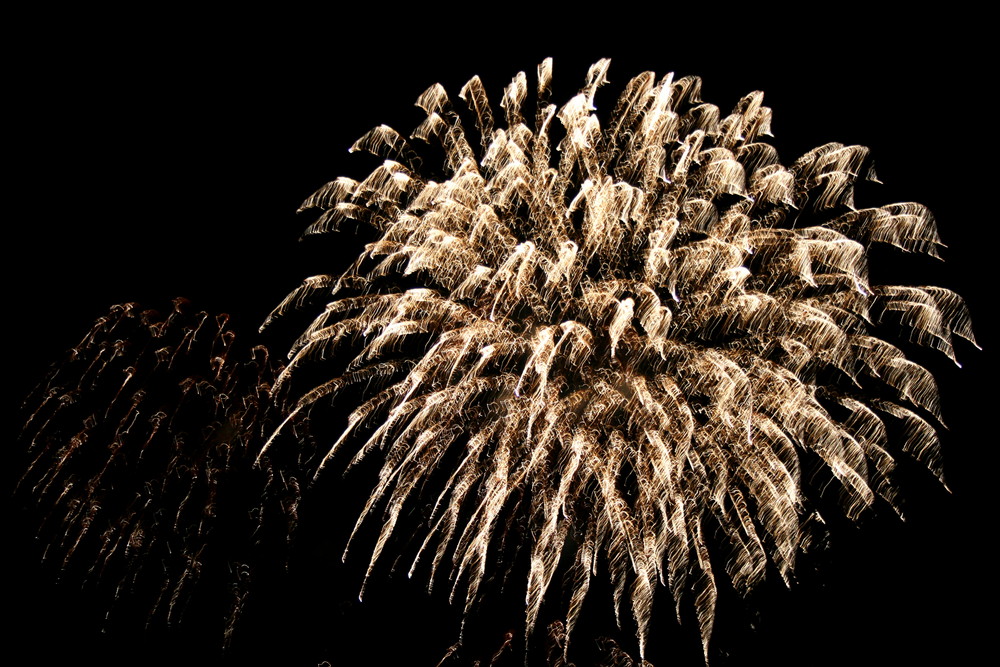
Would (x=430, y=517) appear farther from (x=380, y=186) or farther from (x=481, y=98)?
A: (x=481, y=98)

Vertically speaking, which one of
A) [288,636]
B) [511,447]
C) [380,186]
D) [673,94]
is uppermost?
[673,94]

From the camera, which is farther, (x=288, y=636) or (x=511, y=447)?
(x=288, y=636)

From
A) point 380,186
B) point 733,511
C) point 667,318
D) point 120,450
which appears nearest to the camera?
point 667,318

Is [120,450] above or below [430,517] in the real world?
above

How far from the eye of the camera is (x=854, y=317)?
737 centimetres

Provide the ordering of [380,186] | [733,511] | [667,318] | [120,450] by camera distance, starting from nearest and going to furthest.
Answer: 1. [667,318]
2. [733,511]
3. [380,186]
4. [120,450]

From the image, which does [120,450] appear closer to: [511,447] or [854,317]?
[511,447]

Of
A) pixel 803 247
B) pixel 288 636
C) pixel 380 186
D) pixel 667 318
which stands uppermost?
pixel 380 186

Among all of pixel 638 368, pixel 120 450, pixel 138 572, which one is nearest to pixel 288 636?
pixel 138 572

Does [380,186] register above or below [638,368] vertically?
above

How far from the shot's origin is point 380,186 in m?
7.84

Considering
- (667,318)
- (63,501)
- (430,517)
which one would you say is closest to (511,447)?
(430,517)

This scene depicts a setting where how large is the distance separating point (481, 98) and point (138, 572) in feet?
21.6

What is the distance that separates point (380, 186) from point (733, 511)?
4396 mm
